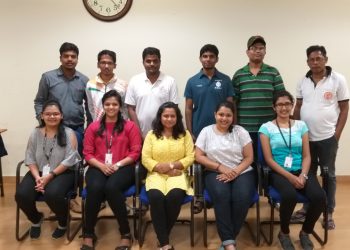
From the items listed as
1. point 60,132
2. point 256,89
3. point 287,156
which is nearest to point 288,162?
point 287,156

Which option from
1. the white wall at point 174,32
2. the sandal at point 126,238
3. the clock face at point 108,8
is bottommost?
the sandal at point 126,238

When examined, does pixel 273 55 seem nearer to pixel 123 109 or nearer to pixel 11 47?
pixel 123 109

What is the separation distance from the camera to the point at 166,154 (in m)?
2.83

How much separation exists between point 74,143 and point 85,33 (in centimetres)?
157

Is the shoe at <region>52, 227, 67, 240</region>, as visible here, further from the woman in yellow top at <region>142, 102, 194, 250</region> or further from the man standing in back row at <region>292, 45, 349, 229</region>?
the man standing in back row at <region>292, 45, 349, 229</region>

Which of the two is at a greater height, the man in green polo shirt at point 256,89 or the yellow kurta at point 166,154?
the man in green polo shirt at point 256,89

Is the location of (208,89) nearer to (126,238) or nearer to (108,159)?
(108,159)

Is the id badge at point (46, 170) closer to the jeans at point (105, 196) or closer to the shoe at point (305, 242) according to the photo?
the jeans at point (105, 196)

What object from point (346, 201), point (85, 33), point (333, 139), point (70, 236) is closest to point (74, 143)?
point (70, 236)

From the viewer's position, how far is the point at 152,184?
270 cm

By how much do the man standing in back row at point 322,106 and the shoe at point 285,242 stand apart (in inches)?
22.6

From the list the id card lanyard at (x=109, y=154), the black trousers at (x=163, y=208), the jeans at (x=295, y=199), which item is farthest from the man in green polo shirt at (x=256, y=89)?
the id card lanyard at (x=109, y=154)

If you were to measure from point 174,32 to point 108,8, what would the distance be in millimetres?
788

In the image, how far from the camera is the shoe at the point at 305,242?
2668 mm
